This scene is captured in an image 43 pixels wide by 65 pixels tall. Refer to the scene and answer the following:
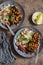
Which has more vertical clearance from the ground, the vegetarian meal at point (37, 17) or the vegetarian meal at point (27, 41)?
the vegetarian meal at point (37, 17)

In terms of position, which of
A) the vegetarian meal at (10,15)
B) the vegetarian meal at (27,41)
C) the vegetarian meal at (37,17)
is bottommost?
the vegetarian meal at (27,41)

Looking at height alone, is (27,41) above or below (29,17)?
below

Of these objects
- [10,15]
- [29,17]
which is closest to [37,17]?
[29,17]

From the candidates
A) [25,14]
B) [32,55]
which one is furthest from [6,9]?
[32,55]

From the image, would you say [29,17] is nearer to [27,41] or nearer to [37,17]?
[37,17]

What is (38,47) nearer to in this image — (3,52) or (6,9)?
(3,52)
